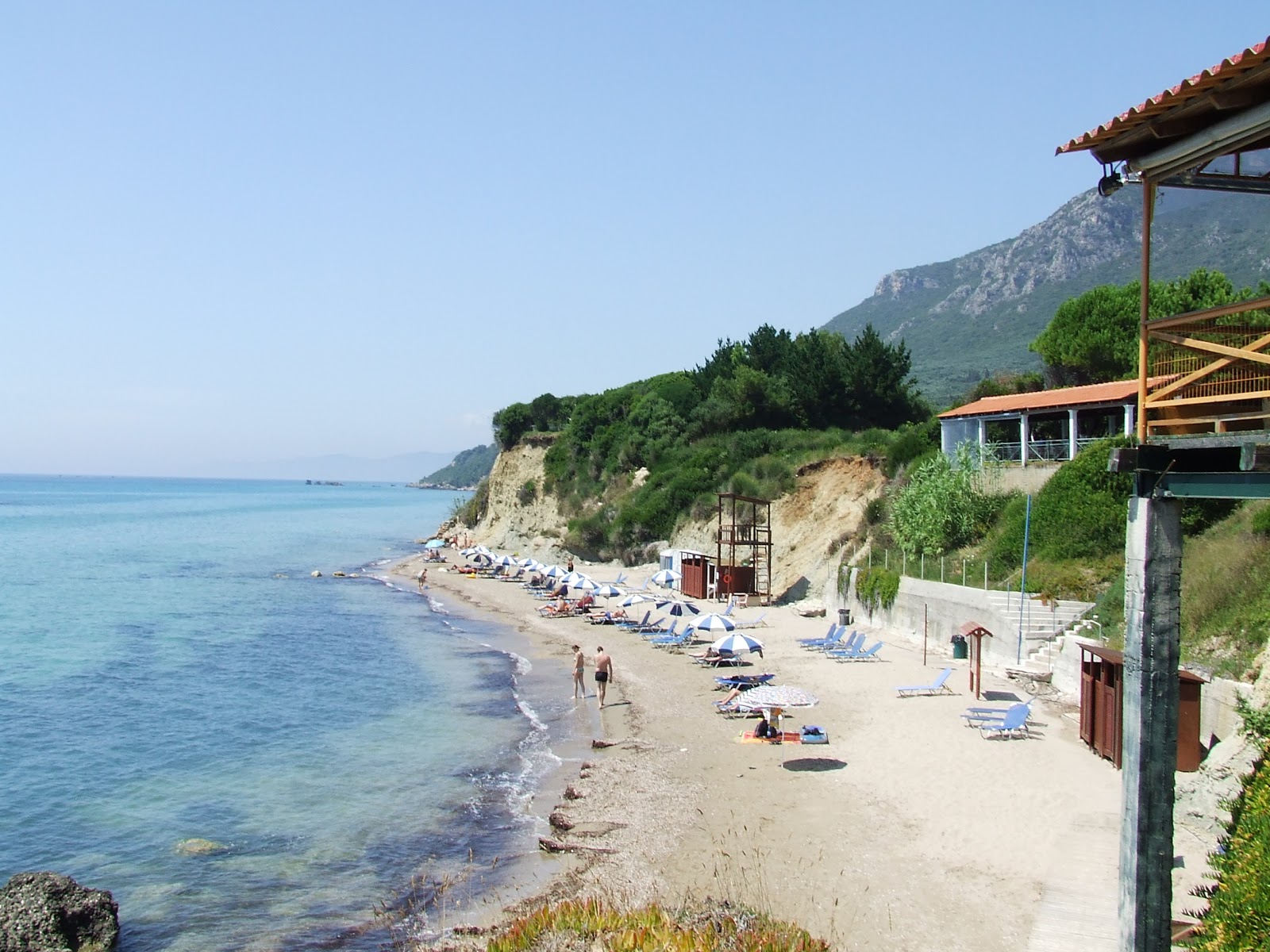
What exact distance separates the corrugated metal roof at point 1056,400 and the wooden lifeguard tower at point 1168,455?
2312 centimetres

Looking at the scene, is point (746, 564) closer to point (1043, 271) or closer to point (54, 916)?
point (54, 916)

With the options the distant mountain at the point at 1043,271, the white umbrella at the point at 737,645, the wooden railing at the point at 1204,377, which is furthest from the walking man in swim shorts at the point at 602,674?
the distant mountain at the point at 1043,271

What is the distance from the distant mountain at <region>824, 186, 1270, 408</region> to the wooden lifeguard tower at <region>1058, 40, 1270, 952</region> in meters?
79.8

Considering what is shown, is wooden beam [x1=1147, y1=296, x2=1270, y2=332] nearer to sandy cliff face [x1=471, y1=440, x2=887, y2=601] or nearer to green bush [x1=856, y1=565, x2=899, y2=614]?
green bush [x1=856, y1=565, x2=899, y2=614]

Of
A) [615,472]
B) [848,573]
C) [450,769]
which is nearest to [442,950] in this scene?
[450,769]

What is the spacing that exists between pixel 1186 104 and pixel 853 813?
35.5 feet

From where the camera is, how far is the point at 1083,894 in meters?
10.6

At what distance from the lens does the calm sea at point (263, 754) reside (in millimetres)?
13719

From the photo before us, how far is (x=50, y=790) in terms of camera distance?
18.1 m

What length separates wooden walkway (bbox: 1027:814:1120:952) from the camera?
952 cm

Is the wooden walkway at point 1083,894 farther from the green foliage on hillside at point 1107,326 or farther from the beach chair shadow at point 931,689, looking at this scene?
the green foliage on hillside at point 1107,326

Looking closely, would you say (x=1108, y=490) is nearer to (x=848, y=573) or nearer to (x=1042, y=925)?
(x=848, y=573)

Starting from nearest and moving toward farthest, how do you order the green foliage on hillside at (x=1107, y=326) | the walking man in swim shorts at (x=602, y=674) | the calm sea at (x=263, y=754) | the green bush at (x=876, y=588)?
the calm sea at (x=263, y=754) → the walking man in swim shorts at (x=602, y=674) → the green bush at (x=876, y=588) → the green foliage on hillside at (x=1107, y=326)

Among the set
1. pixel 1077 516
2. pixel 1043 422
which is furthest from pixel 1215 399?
pixel 1043 422
